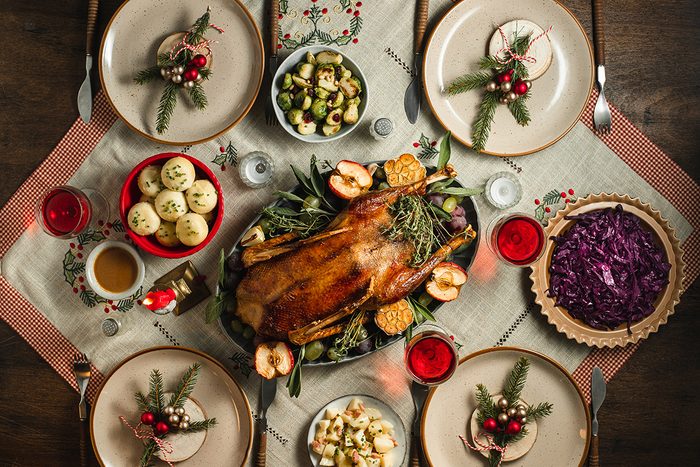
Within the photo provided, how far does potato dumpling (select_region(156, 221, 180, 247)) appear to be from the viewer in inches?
85.2

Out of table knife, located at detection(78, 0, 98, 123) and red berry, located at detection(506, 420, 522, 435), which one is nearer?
red berry, located at detection(506, 420, 522, 435)

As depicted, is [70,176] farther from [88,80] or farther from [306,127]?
[306,127]

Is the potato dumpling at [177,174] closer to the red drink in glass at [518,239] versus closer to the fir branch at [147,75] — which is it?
the fir branch at [147,75]

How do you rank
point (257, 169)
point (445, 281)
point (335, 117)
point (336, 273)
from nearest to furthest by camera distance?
point (336, 273) < point (445, 281) < point (335, 117) < point (257, 169)

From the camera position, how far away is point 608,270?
87.0 inches

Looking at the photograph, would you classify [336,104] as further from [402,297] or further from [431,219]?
[402,297]

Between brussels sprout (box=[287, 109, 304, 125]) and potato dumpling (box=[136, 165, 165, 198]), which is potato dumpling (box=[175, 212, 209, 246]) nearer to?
potato dumpling (box=[136, 165, 165, 198])

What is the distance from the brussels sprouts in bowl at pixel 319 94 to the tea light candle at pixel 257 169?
0.16 metres

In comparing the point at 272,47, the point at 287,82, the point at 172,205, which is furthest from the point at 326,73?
the point at 172,205

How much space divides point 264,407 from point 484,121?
142cm

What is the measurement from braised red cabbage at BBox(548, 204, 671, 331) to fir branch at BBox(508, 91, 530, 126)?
1.39 feet

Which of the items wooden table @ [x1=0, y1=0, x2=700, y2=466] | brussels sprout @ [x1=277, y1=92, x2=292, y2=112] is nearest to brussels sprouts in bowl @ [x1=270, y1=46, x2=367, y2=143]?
brussels sprout @ [x1=277, y1=92, x2=292, y2=112]

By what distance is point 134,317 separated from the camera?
91.7 inches

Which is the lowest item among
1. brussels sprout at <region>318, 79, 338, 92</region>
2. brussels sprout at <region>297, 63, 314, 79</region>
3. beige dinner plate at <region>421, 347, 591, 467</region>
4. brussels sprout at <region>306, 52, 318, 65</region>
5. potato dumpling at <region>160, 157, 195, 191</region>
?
beige dinner plate at <region>421, 347, 591, 467</region>
